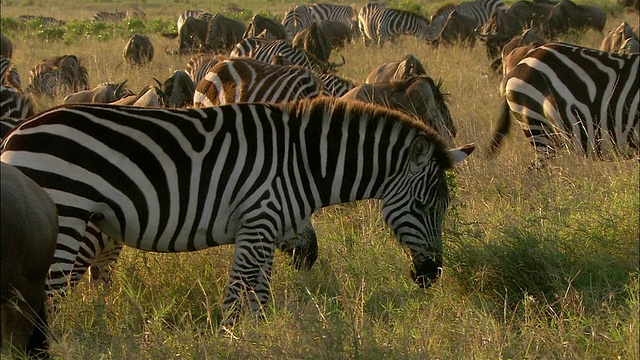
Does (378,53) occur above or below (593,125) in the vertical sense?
below

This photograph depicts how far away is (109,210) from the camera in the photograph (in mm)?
4508

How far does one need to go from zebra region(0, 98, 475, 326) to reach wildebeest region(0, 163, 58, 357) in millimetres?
700

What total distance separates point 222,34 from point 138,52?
3282 mm

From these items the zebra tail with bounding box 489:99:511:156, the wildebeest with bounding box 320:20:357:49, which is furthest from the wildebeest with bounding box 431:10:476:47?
the zebra tail with bounding box 489:99:511:156

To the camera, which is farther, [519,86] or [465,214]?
[519,86]

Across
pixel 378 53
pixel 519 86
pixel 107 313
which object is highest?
pixel 519 86

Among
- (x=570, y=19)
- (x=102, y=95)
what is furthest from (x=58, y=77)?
(x=570, y=19)

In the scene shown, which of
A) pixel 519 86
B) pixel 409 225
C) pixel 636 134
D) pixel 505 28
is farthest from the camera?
pixel 505 28

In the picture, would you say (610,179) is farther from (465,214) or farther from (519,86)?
(519,86)

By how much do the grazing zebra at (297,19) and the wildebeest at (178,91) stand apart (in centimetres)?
1442

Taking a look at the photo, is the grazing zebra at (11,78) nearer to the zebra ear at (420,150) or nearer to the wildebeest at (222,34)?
the wildebeest at (222,34)

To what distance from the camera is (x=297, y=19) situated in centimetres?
2575

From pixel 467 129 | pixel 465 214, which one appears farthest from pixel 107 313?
pixel 467 129

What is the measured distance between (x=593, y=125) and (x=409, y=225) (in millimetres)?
2651
